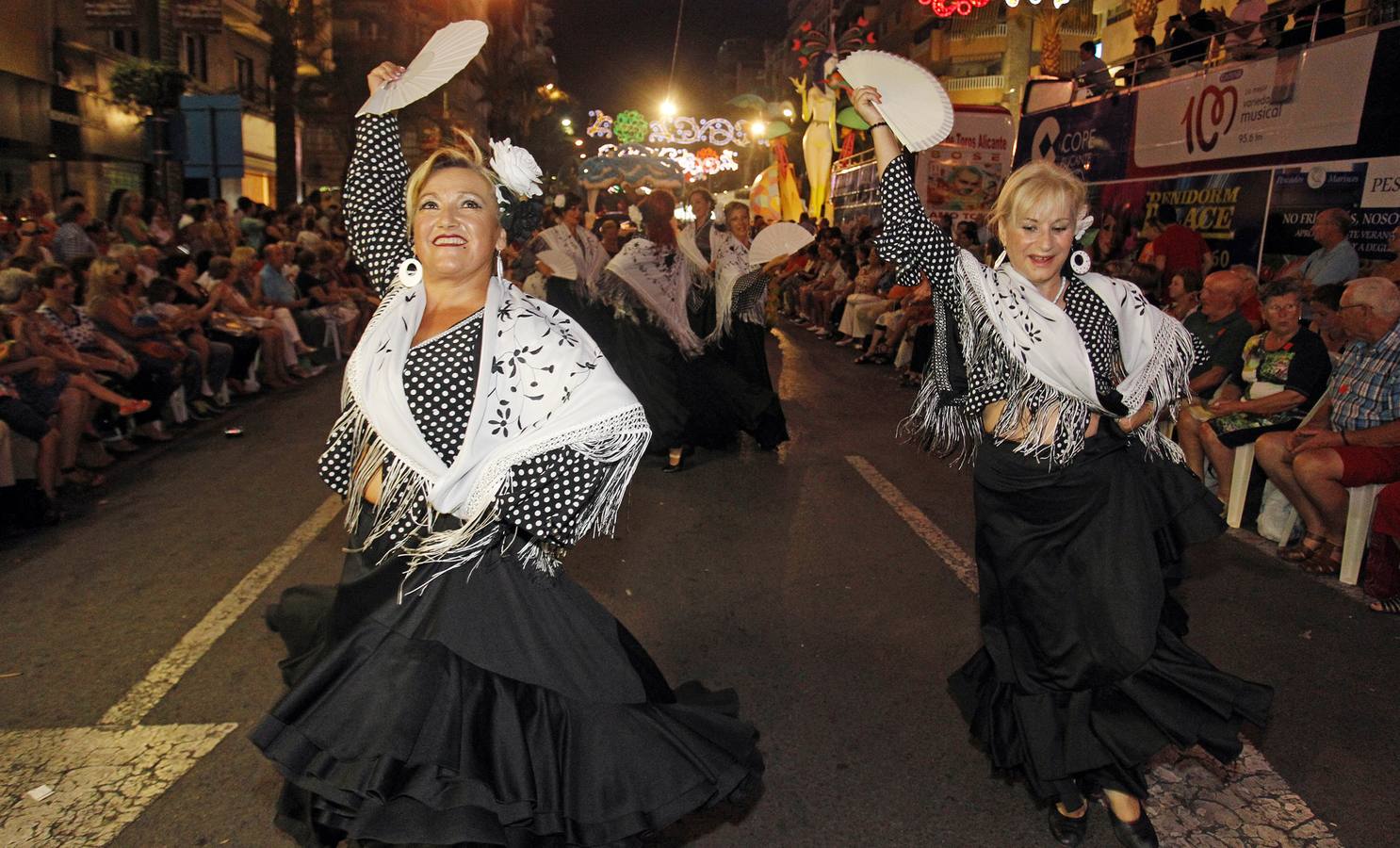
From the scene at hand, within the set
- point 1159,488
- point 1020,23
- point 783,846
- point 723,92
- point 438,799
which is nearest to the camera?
point 438,799

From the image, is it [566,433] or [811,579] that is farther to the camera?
[811,579]

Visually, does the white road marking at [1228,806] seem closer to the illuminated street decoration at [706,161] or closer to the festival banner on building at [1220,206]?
the festival banner on building at [1220,206]

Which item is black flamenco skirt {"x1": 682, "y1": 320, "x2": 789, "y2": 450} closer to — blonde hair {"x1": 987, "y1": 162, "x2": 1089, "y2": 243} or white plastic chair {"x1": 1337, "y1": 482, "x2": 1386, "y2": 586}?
white plastic chair {"x1": 1337, "y1": 482, "x2": 1386, "y2": 586}

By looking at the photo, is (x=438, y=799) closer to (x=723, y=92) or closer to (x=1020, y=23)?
(x=1020, y=23)

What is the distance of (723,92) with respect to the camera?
124312 millimetres

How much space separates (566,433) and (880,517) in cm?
459

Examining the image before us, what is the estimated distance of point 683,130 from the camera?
5931 cm

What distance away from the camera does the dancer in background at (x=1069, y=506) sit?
3256 millimetres

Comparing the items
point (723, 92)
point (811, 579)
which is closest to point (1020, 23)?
point (811, 579)

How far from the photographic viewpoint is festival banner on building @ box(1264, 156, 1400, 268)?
846 cm

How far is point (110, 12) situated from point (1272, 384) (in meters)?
17.9

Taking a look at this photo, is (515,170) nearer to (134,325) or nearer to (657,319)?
(657,319)

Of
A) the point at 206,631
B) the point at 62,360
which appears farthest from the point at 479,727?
the point at 62,360

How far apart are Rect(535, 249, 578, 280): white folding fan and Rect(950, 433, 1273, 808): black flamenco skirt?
548 centimetres
